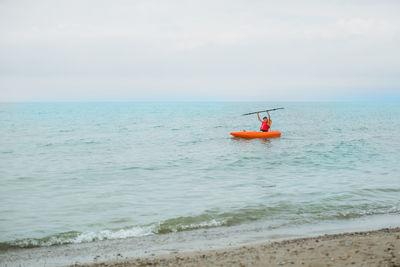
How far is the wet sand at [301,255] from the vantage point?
6.04 meters

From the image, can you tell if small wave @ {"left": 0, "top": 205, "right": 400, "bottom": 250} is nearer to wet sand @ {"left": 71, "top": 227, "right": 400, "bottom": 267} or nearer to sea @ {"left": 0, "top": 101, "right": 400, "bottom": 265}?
sea @ {"left": 0, "top": 101, "right": 400, "bottom": 265}

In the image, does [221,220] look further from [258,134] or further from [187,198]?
[258,134]

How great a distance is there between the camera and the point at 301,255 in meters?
6.42

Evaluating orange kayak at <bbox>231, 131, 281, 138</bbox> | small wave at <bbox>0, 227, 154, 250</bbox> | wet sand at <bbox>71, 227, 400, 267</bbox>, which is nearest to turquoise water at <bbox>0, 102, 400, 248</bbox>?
small wave at <bbox>0, 227, 154, 250</bbox>

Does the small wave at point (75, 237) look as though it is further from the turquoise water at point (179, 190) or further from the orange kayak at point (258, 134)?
the orange kayak at point (258, 134)

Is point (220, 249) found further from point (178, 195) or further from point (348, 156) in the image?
point (348, 156)

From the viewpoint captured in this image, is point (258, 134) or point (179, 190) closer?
point (179, 190)

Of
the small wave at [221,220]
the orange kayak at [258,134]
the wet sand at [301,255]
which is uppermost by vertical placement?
the orange kayak at [258,134]

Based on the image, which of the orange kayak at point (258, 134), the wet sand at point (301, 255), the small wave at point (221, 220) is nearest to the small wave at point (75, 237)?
the small wave at point (221, 220)

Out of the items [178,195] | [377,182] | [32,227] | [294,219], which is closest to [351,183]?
[377,182]

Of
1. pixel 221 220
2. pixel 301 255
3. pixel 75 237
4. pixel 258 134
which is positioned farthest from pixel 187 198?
pixel 258 134

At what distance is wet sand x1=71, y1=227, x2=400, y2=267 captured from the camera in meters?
6.04

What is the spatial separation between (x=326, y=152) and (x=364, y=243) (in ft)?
61.5

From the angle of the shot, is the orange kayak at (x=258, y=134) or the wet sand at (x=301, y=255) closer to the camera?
the wet sand at (x=301, y=255)
